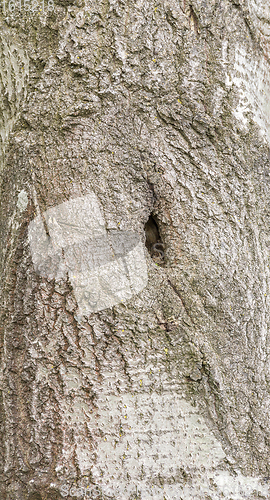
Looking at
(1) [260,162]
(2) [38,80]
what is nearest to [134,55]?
(2) [38,80]

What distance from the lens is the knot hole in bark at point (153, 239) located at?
1234 mm

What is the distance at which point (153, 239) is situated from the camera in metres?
1.25

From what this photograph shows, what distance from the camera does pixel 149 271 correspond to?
117 cm

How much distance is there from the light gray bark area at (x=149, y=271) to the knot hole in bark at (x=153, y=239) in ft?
0.16

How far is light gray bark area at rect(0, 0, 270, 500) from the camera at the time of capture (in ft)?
3.62

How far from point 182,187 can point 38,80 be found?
56 centimetres

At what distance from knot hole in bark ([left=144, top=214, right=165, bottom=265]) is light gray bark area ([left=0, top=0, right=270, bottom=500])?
0.05 metres

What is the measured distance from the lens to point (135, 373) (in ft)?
3.67

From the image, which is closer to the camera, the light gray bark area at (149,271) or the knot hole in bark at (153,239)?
the light gray bark area at (149,271)

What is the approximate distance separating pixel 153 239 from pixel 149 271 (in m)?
0.13

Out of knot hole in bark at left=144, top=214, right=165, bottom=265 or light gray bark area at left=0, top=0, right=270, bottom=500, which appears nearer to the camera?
light gray bark area at left=0, top=0, right=270, bottom=500

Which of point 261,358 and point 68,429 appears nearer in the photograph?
point 68,429

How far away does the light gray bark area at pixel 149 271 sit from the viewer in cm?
Result: 110

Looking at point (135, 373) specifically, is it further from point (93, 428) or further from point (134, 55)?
point (134, 55)
